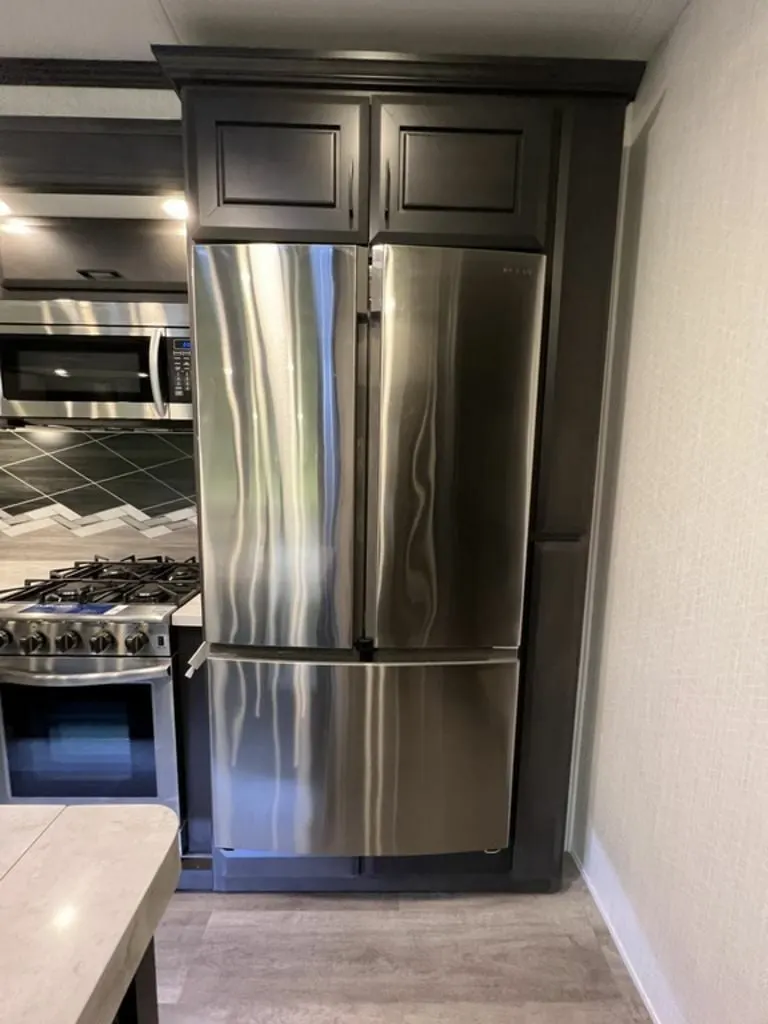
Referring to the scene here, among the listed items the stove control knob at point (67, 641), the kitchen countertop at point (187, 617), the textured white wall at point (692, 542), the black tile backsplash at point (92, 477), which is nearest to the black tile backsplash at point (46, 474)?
the black tile backsplash at point (92, 477)

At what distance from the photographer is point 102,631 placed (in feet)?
5.54

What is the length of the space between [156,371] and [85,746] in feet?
3.97

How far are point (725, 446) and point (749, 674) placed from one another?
468 mm

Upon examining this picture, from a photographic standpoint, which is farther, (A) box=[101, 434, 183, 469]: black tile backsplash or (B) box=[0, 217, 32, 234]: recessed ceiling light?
(A) box=[101, 434, 183, 469]: black tile backsplash

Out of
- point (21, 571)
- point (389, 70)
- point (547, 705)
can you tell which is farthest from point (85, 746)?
point (389, 70)

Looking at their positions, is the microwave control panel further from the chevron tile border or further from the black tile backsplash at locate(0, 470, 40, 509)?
the black tile backsplash at locate(0, 470, 40, 509)

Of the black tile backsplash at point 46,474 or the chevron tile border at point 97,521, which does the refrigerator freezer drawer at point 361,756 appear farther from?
the black tile backsplash at point 46,474

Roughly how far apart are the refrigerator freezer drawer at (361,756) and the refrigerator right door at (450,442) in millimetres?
154

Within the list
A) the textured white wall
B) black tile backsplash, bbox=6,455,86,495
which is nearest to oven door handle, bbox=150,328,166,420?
black tile backsplash, bbox=6,455,86,495

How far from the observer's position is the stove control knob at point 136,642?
1.69 m

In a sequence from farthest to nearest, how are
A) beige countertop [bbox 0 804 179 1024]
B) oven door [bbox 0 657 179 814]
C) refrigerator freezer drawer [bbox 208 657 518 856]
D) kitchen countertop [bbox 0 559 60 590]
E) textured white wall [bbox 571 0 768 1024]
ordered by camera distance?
kitchen countertop [bbox 0 559 60 590] < oven door [bbox 0 657 179 814] < refrigerator freezer drawer [bbox 208 657 518 856] < textured white wall [bbox 571 0 768 1024] < beige countertop [bbox 0 804 179 1024]

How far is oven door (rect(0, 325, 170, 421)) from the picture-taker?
1.80 metres

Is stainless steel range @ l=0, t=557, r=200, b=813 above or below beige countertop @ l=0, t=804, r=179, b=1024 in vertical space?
below

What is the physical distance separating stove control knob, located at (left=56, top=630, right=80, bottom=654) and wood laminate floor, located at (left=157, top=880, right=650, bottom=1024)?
0.88 m
